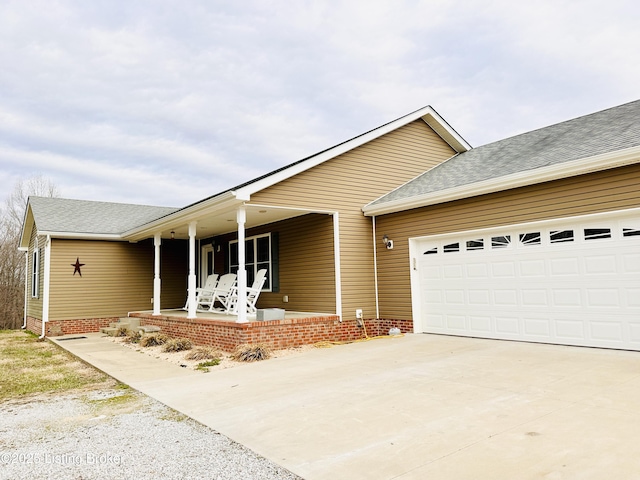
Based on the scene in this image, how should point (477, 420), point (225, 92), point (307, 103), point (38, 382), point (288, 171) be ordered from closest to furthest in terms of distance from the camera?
point (477, 420) → point (38, 382) → point (288, 171) → point (225, 92) → point (307, 103)

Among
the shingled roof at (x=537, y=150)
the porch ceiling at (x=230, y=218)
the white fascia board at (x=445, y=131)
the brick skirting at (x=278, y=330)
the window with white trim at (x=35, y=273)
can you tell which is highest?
the white fascia board at (x=445, y=131)

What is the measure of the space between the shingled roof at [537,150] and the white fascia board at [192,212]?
312 cm

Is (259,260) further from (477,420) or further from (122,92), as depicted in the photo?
(122,92)

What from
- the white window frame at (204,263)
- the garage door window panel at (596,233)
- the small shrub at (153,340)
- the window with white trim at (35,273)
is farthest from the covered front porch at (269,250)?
the garage door window panel at (596,233)

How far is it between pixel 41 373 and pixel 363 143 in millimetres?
7341

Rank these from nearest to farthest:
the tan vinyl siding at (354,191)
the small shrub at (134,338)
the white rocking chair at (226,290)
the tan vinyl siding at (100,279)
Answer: the tan vinyl siding at (354,191) → the small shrub at (134,338) → the white rocking chair at (226,290) → the tan vinyl siding at (100,279)

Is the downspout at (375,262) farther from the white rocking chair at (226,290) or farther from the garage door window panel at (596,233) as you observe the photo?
the garage door window panel at (596,233)

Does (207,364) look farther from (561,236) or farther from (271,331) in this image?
(561,236)

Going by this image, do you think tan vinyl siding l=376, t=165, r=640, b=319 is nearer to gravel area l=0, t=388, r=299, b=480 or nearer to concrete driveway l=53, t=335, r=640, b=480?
concrete driveway l=53, t=335, r=640, b=480

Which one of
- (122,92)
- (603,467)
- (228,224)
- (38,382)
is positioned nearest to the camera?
(603,467)

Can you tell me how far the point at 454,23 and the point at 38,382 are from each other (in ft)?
39.1

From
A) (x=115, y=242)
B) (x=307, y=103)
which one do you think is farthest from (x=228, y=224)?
(x=307, y=103)

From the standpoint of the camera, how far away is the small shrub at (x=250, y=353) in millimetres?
7312

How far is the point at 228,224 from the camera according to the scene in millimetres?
11383
